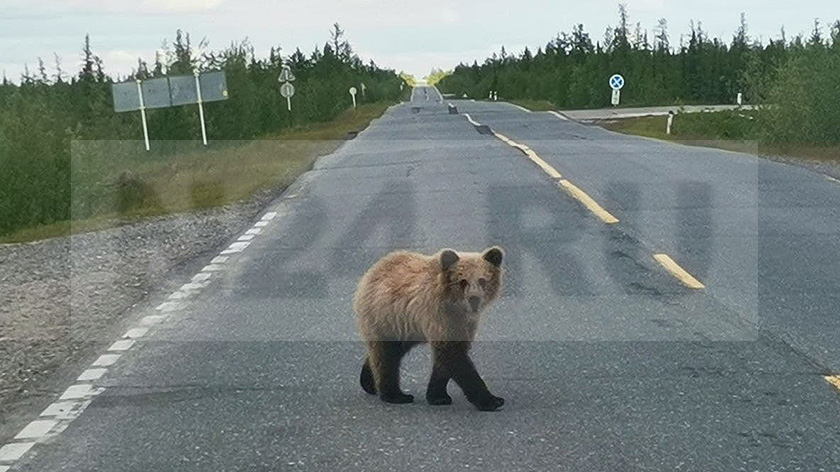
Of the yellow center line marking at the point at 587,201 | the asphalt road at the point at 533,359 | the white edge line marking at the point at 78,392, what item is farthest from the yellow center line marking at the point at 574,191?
the white edge line marking at the point at 78,392

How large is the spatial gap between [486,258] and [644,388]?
1.39 metres

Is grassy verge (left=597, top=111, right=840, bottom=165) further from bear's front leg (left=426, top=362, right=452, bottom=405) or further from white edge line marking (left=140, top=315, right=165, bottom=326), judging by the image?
bear's front leg (left=426, top=362, right=452, bottom=405)

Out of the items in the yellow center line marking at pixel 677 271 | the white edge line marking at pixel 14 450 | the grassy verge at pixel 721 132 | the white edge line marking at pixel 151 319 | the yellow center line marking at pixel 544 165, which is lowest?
the grassy verge at pixel 721 132

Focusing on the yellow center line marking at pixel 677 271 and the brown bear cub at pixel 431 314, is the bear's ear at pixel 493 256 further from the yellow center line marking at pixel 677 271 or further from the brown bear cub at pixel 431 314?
the yellow center line marking at pixel 677 271

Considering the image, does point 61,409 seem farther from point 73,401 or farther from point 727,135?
point 727,135

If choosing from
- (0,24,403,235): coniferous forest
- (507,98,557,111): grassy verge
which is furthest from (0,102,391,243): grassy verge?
(507,98,557,111): grassy verge

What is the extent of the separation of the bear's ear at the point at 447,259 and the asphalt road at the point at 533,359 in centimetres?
81

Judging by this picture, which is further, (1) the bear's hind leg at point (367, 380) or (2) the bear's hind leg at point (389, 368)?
(1) the bear's hind leg at point (367, 380)

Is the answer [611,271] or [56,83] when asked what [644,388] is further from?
[56,83]

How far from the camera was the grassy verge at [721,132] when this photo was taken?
25.8 meters

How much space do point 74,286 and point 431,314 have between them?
5.91m

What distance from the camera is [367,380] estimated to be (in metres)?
5.97

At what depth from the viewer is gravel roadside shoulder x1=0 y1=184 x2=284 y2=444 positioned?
267 inches

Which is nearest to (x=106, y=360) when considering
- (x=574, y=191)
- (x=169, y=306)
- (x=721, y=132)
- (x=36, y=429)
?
(x=36, y=429)
